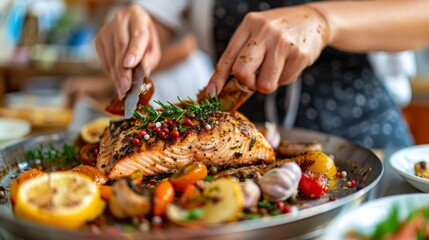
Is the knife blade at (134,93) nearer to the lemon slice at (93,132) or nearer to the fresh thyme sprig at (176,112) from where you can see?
the fresh thyme sprig at (176,112)

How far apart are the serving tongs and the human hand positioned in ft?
0.07

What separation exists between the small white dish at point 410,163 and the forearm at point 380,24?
413 mm

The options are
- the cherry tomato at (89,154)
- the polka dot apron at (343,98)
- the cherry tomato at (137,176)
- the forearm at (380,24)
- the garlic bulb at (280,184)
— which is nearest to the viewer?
the garlic bulb at (280,184)

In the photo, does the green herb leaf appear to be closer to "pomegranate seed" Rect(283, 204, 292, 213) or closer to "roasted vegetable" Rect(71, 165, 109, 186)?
"pomegranate seed" Rect(283, 204, 292, 213)

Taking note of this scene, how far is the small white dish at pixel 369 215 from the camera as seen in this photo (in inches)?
34.6

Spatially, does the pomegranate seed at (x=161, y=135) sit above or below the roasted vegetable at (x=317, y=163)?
above

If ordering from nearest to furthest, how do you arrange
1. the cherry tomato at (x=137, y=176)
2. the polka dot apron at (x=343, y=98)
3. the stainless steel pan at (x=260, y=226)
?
the stainless steel pan at (x=260, y=226) < the cherry tomato at (x=137, y=176) < the polka dot apron at (x=343, y=98)

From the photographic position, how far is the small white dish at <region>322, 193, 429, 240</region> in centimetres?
88

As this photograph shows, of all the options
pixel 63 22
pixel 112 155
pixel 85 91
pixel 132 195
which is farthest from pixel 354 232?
pixel 63 22

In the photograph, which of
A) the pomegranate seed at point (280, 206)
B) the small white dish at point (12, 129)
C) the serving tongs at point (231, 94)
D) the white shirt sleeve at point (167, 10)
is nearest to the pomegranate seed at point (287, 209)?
the pomegranate seed at point (280, 206)

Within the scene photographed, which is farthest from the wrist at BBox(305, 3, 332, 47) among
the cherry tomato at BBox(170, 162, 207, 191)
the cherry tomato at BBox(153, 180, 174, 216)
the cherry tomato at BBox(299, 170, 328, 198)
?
the cherry tomato at BBox(153, 180, 174, 216)

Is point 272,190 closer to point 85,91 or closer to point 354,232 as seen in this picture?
point 354,232

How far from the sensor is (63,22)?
186 inches

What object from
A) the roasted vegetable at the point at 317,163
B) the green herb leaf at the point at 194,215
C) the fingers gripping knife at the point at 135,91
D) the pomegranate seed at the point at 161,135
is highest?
the fingers gripping knife at the point at 135,91
